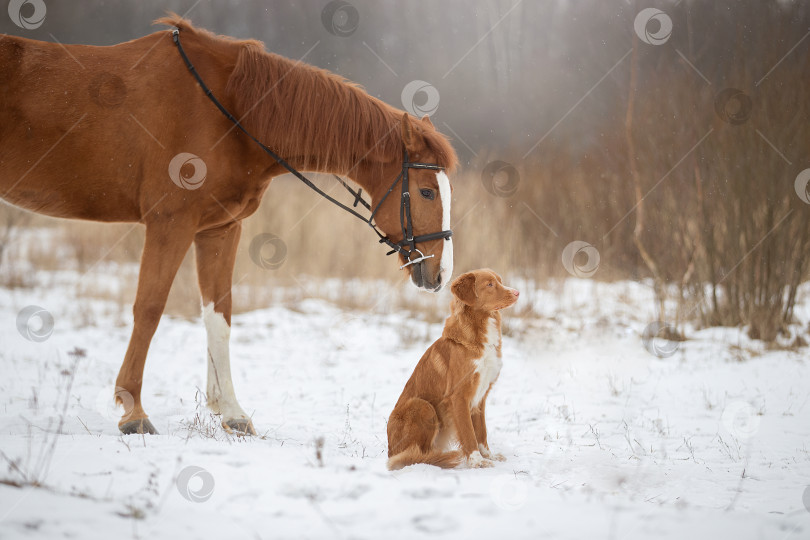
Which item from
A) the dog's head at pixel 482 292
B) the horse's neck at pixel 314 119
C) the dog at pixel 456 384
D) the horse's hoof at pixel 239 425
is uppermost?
the horse's neck at pixel 314 119

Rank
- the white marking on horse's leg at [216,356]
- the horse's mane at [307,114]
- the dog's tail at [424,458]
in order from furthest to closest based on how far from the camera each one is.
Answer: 1. the white marking on horse's leg at [216,356]
2. the horse's mane at [307,114]
3. the dog's tail at [424,458]

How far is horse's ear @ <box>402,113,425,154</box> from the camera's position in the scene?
12.4ft

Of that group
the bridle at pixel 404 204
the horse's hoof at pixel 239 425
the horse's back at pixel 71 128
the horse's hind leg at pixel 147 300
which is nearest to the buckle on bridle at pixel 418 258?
the bridle at pixel 404 204

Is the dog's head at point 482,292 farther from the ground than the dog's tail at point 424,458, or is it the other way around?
the dog's head at point 482,292

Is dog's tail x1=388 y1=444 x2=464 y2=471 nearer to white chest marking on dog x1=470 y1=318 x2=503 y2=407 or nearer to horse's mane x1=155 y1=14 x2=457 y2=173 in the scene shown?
white chest marking on dog x1=470 y1=318 x2=503 y2=407

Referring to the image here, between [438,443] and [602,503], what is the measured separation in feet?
3.20

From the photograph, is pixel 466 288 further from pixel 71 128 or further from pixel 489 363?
pixel 71 128

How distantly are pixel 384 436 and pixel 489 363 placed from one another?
1.28m

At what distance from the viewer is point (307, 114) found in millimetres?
4031

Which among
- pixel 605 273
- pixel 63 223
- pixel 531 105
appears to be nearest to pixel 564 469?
pixel 605 273

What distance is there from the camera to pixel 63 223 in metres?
11.1

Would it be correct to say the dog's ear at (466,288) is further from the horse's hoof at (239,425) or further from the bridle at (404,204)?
the horse's hoof at (239,425)

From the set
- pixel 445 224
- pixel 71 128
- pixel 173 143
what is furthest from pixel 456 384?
pixel 71 128

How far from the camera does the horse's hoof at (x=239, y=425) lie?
4012mm
